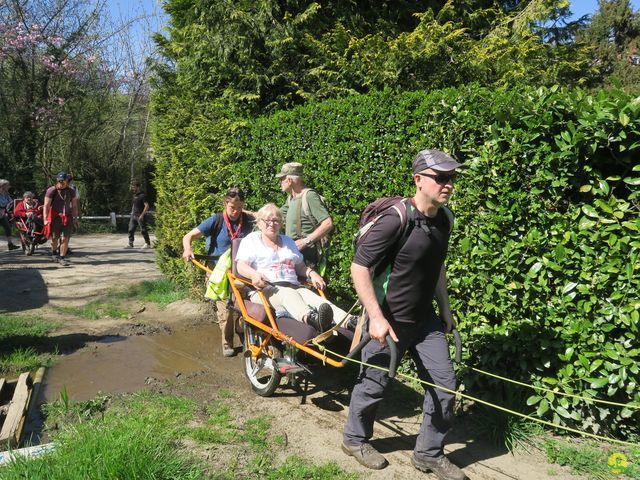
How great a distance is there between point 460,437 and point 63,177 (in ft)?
34.1

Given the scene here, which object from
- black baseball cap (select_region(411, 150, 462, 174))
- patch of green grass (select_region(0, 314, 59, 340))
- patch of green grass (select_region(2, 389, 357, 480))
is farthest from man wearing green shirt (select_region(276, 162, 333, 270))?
patch of green grass (select_region(0, 314, 59, 340))

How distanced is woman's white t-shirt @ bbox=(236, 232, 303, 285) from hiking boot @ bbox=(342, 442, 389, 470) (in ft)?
6.36

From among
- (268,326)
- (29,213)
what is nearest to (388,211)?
(268,326)

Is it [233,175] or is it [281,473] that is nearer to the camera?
[281,473]

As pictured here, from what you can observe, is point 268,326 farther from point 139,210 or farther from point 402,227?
point 139,210

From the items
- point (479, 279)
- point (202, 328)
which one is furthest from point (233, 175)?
point (479, 279)

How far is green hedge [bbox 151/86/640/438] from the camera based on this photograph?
367 centimetres

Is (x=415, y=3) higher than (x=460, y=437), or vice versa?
(x=415, y=3)

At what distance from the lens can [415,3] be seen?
1020 cm

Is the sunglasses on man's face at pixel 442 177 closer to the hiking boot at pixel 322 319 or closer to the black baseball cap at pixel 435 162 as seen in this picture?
the black baseball cap at pixel 435 162

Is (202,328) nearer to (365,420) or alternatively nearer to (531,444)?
(365,420)

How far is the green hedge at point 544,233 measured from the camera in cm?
367

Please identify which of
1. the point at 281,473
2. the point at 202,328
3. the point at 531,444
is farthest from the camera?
the point at 202,328

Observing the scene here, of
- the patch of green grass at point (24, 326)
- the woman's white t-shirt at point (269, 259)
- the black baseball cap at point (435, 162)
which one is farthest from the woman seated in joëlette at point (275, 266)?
the patch of green grass at point (24, 326)
